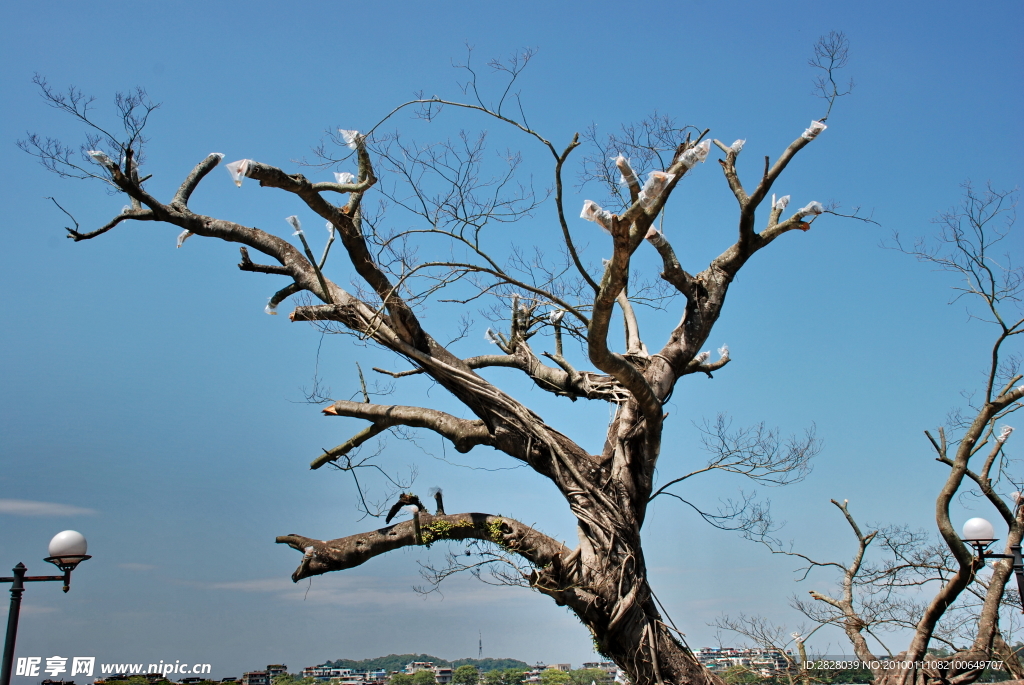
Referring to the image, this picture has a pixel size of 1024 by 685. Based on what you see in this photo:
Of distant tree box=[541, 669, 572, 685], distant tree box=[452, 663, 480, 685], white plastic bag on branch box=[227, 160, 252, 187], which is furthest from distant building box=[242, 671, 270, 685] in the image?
white plastic bag on branch box=[227, 160, 252, 187]

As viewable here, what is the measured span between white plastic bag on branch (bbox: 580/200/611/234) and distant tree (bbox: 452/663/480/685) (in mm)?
6857

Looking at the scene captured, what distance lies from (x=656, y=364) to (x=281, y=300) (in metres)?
3.24

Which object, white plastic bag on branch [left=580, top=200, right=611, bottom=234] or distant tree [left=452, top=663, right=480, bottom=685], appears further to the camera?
distant tree [left=452, top=663, right=480, bottom=685]

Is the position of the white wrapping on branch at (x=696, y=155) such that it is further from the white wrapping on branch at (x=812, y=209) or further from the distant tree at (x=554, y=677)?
the distant tree at (x=554, y=677)

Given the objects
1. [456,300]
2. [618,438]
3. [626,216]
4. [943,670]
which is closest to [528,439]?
[618,438]

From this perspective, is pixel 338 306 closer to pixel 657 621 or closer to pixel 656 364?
pixel 656 364

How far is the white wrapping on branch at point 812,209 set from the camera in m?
6.14

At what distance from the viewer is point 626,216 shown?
3.84 metres

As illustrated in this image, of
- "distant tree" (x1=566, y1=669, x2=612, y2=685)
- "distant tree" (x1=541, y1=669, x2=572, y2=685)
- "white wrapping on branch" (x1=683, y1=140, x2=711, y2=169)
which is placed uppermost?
"white wrapping on branch" (x1=683, y1=140, x2=711, y2=169)

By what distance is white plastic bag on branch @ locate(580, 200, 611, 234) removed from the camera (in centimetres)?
381

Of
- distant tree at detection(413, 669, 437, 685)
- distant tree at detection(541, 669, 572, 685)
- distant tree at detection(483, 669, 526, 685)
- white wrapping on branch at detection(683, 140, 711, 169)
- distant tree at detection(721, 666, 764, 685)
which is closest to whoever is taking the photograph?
white wrapping on branch at detection(683, 140, 711, 169)

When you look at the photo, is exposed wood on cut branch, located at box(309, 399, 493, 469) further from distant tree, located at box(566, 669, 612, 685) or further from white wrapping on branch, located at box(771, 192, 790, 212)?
white wrapping on branch, located at box(771, 192, 790, 212)

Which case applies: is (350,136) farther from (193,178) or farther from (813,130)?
(813,130)

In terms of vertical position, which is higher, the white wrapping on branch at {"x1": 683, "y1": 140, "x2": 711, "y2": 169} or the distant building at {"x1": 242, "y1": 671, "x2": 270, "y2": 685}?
the white wrapping on branch at {"x1": 683, "y1": 140, "x2": 711, "y2": 169}
